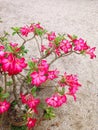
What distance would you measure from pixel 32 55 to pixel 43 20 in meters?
0.97

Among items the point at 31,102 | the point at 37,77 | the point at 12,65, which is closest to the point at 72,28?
the point at 31,102

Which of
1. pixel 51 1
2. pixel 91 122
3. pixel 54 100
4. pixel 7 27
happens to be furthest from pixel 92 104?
pixel 51 1

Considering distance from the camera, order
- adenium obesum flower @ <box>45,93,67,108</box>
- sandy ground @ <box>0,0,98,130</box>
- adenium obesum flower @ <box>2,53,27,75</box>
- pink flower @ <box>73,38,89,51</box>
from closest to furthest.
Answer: adenium obesum flower @ <box>2,53,27,75</box> → adenium obesum flower @ <box>45,93,67,108</box> → pink flower @ <box>73,38,89,51</box> → sandy ground @ <box>0,0,98,130</box>

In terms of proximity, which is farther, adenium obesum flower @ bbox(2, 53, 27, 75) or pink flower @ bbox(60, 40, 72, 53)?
pink flower @ bbox(60, 40, 72, 53)

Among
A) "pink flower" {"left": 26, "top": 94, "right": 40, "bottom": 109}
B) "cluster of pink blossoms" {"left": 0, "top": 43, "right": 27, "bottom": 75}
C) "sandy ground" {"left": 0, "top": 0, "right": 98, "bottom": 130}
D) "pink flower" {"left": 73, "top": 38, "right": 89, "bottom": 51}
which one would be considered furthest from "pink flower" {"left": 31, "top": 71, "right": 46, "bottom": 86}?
"sandy ground" {"left": 0, "top": 0, "right": 98, "bottom": 130}

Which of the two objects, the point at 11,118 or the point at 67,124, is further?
the point at 67,124

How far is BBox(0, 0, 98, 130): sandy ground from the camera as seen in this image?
2.11 meters

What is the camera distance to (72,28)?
138 inches

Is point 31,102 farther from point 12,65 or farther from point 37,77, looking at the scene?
point 12,65

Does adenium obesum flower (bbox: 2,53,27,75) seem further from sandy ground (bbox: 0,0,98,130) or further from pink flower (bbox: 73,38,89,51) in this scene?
sandy ground (bbox: 0,0,98,130)

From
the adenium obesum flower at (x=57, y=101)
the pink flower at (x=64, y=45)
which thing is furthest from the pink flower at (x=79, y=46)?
the adenium obesum flower at (x=57, y=101)

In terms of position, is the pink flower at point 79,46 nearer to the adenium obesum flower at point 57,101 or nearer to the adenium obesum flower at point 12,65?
the adenium obesum flower at point 57,101

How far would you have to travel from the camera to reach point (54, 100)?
1.51 meters

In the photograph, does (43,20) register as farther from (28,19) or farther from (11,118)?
(11,118)
